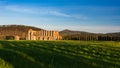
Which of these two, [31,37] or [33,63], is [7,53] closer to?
[33,63]

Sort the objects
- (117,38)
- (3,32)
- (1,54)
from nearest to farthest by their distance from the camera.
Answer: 1. (1,54)
2. (117,38)
3. (3,32)

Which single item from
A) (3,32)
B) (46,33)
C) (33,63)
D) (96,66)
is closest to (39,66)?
(33,63)

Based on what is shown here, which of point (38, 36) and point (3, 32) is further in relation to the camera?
point (3, 32)

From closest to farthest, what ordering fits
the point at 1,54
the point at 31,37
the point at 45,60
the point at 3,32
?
1. the point at 45,60
2. the point at 1,54
3. the point at 31,37
4. the point at 3,32

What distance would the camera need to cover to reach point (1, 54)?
1686 cm

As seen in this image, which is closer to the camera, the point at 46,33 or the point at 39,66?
the point at 39,66

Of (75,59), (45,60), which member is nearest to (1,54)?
(45,60)

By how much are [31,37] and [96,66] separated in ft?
122

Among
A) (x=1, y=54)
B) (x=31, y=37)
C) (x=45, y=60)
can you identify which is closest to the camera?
(x=45, y=60)

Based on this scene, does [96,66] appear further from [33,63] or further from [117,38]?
[117,38]

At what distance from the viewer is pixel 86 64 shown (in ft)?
49.0

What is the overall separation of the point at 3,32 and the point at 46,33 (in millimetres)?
14301

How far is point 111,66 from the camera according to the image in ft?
47.7

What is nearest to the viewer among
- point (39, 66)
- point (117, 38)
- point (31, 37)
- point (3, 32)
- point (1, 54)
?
point (39, 66)
